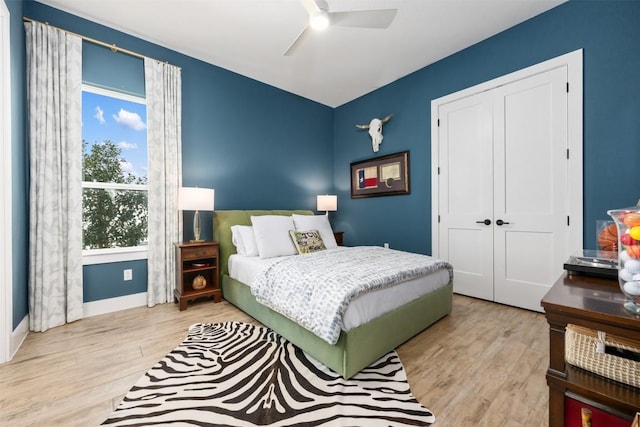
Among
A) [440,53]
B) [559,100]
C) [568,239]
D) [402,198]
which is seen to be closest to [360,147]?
[402,198]

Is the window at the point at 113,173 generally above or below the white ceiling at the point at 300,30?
below

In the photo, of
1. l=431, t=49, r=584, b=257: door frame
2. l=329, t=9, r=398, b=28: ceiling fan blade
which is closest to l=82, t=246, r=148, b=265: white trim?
l=329, t=9, r=398, b=28: ceiling fan blade

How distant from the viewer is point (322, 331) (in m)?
1.70

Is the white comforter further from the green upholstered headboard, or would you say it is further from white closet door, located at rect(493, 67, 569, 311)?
the green upholstered headboard

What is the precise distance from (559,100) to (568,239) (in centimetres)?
137

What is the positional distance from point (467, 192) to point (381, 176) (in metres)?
1.34

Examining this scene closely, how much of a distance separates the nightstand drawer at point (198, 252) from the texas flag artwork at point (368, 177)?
265 centimetres

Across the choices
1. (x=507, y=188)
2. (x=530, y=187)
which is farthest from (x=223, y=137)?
(x=530, y=187)

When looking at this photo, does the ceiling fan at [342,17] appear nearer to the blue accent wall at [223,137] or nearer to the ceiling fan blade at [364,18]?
the ceiling fan blade at [364,18]

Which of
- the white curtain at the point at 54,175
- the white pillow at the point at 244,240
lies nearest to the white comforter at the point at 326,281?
the white pillow at the point at 244,240

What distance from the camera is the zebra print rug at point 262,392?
4.55 feet

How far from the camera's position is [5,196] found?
187 centimetres

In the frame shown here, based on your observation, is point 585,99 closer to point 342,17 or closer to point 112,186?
point 342,17

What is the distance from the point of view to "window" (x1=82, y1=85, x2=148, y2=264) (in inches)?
112
